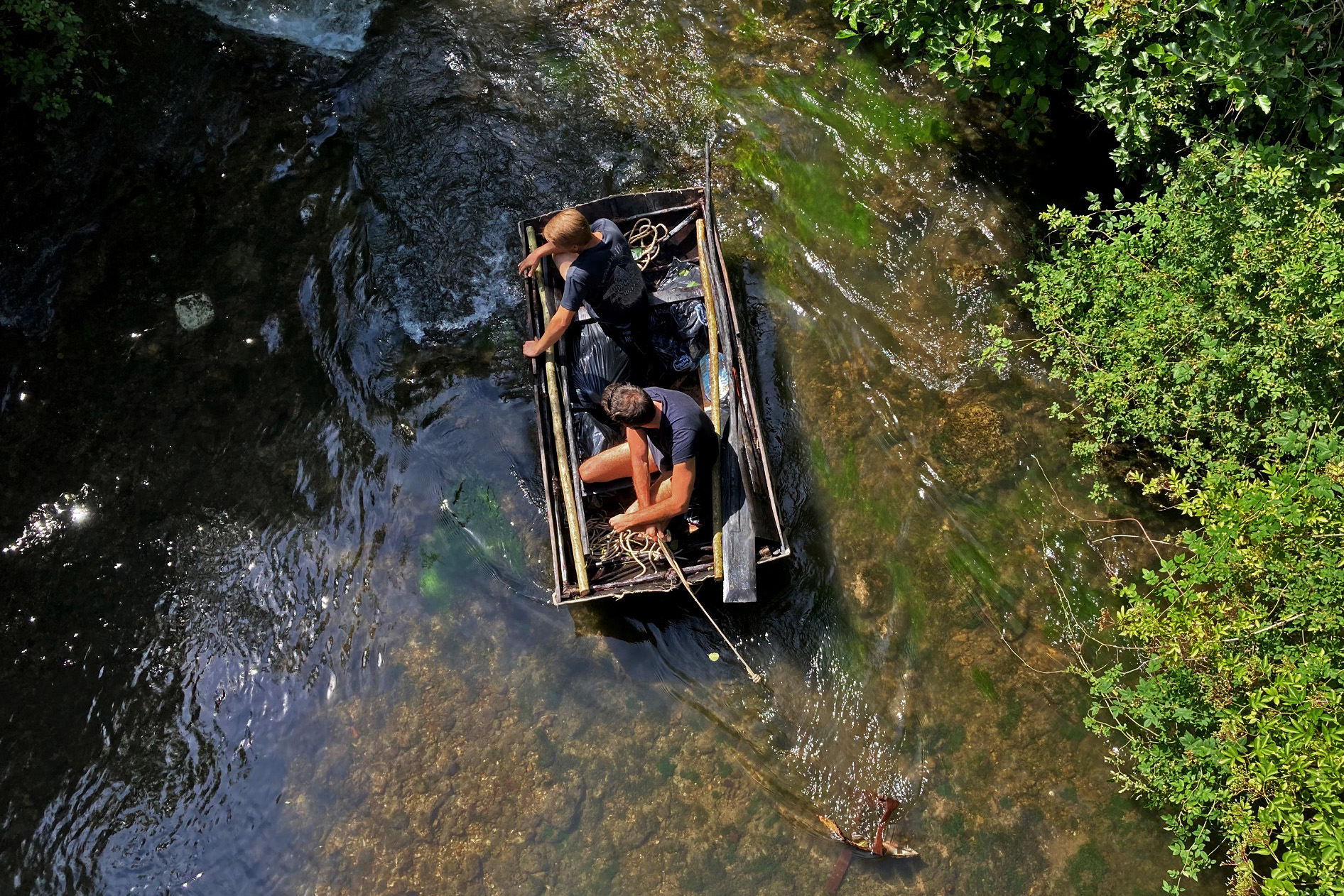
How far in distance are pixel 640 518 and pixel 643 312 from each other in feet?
6.53

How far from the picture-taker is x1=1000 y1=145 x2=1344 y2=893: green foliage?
18.5 ft

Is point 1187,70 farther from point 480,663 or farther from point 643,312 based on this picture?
point 480,663

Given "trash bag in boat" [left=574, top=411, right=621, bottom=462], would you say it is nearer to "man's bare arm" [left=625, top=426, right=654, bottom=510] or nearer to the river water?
"man's bare arm" [left=625, top=426, right=654, bottom=510]

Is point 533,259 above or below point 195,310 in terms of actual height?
above

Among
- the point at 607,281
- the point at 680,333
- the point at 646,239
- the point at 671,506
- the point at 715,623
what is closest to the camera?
the point at 671,506

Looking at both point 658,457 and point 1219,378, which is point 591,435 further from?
point 1219,378

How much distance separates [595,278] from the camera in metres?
7.31

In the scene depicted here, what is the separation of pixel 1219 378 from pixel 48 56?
12.2 meters

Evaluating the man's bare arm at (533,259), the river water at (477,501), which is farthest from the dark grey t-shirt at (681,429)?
the man's bare arm at (533,259)

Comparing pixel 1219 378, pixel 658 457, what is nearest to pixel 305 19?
pixel 658 457

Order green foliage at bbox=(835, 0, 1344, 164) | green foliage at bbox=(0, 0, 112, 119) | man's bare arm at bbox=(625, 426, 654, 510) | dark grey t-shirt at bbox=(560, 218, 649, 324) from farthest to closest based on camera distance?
green foliage at bbox=(0, 0, 112, 119) < dark grey t-shirt at bbox=(560, 218, 649, 324) < man's bare arm at bbox=(625, 426, 654, 510) < green foliage at bbox=(835, 0, 1344, 164)

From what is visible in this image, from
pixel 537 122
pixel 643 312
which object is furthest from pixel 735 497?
pixel 537 122

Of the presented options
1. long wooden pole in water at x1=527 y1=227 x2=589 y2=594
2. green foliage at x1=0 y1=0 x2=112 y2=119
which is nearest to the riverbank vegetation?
long wooden pole in water at x1=527 y1=227 x2=589 y2=594

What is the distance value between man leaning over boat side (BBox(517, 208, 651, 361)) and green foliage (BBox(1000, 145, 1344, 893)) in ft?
13.2
